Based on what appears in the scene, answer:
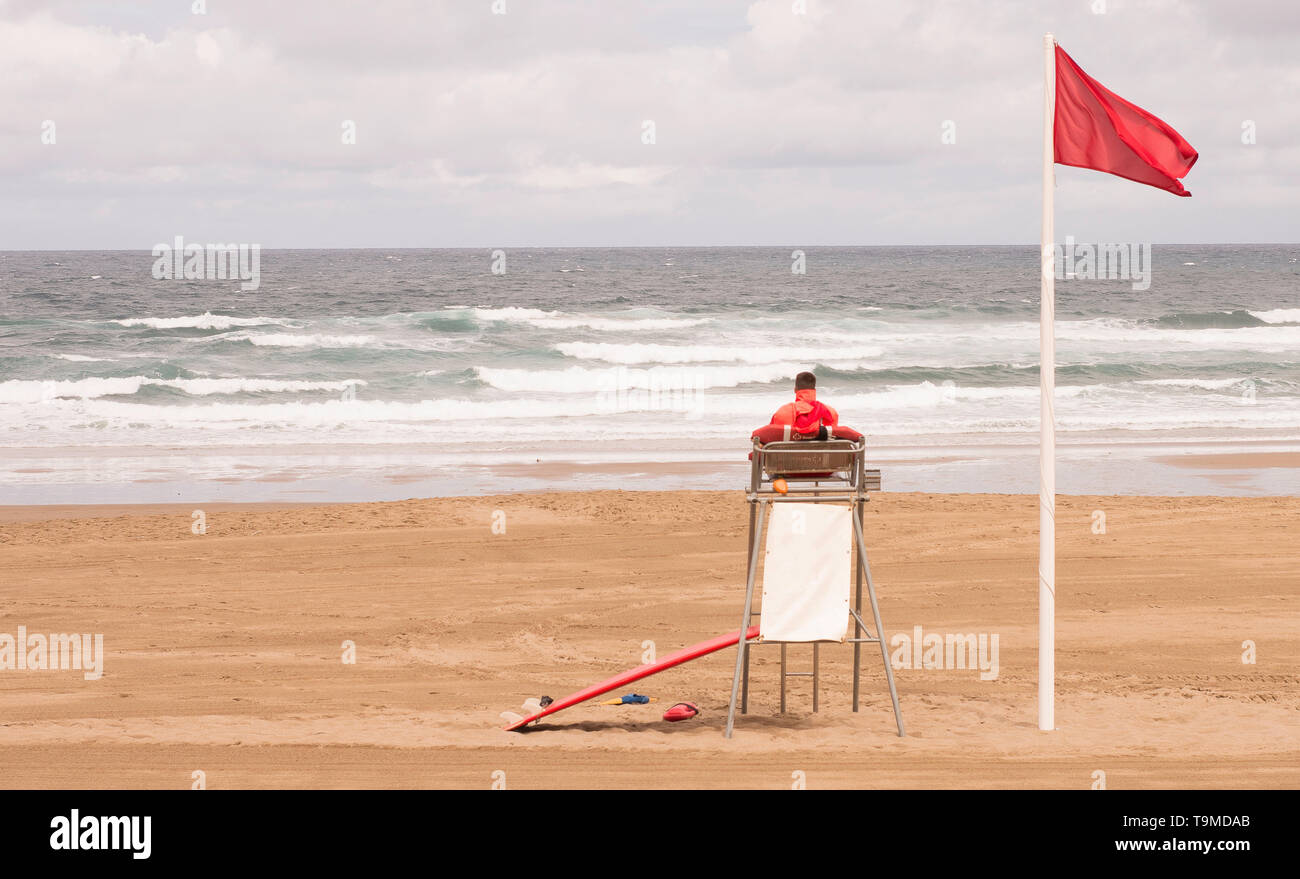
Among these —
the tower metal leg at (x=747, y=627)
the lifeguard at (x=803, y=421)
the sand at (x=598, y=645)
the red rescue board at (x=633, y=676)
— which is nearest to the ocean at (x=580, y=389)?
the sand at (x=598, y=645)

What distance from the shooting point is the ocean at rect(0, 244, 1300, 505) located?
1850cm

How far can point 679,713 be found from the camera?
24.2ft

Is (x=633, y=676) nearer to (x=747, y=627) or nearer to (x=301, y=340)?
(x=747, y=627)

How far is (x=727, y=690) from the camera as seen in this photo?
8328 mm

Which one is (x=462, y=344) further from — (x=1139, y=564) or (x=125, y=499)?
(x=1139, y=564)

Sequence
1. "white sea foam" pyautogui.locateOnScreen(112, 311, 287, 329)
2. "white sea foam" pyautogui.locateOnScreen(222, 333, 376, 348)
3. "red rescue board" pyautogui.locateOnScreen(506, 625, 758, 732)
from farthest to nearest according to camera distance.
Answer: "white sea foam" pyautogui.locateOnScreen(112, 311, 287, 329) < "white sea foam" pyautogui.locateOnScreen(222, 333, 376, 348) < "red rescue board" pyautogui.locateOnScreen(506, 625, 758, 732)

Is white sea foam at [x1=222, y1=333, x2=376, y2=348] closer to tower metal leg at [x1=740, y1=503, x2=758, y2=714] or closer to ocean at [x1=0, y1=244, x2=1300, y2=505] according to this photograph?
ocean at [x1=0, y1=244, x2=1300, y2=505]

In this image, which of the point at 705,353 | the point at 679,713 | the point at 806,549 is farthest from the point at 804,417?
the point at 705,353

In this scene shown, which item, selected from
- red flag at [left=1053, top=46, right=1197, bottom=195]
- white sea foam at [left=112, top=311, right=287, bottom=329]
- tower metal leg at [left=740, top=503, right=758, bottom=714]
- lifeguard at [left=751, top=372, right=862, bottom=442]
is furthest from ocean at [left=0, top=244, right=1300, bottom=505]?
red flag at [left=1053, top=46, right=1197, bottom=195]

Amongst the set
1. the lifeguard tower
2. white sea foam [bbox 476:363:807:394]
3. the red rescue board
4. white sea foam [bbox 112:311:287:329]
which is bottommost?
the red rescue board

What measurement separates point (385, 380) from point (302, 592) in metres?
21.5

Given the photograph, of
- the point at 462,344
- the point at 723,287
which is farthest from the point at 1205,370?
the point at 723,287

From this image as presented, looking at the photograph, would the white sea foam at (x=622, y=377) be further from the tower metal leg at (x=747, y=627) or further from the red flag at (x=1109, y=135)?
the red flag at (x=1109, y=135)

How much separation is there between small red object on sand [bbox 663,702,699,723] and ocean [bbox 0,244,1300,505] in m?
9.63
